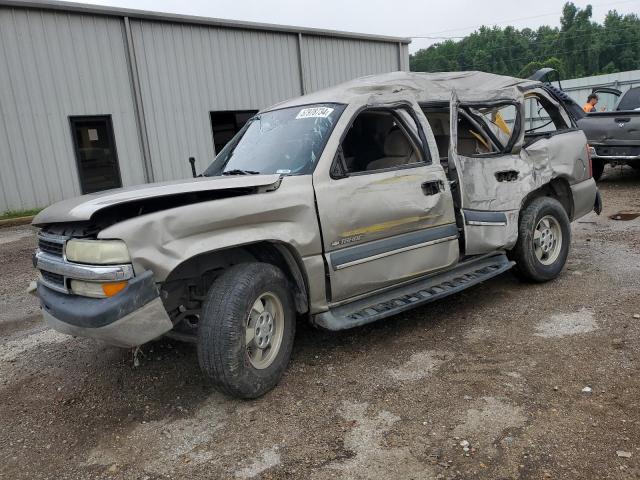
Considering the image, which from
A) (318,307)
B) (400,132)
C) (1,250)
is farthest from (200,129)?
(318,307)

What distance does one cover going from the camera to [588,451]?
9.09ft

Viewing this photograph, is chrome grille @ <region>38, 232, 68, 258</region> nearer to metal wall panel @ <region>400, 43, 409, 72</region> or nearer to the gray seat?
the gray seat

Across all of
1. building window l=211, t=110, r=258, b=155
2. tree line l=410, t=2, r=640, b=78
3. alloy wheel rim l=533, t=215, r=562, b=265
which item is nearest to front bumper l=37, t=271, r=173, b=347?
alloy wheel rim l=533, t=215, r=562, b=265

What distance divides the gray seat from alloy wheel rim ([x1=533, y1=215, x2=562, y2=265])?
1.63 metres

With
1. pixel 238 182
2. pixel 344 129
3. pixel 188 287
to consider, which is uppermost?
pixel 344 129

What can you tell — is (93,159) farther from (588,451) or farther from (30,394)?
(588,451)

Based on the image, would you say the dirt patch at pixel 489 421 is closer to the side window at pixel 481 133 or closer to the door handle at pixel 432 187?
the door handle at pixel 432 187

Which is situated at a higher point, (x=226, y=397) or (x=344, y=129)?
(x=344, y=129)

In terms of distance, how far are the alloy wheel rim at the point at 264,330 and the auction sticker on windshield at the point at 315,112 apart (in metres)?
1.51

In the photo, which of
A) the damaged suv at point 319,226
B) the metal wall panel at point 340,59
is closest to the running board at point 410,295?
the damaged suv at point 319,226

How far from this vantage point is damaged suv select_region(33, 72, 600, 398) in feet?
10.2

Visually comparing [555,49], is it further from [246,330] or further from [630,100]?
[246,330]

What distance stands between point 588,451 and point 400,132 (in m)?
2.78

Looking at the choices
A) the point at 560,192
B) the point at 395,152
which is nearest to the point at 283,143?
the point at 395,152
